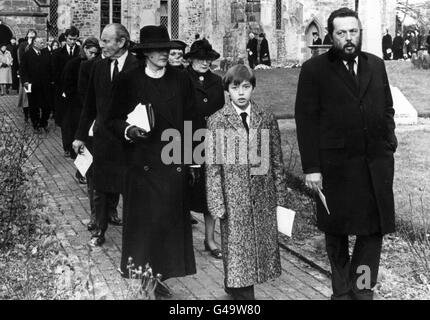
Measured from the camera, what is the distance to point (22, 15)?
27141 millimetres

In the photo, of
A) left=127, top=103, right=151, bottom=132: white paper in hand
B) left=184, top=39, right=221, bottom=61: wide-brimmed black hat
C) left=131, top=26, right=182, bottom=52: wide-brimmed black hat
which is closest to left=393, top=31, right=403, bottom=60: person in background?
left=184, top=39, right=221, bottom=61: wide-brimmed black hat

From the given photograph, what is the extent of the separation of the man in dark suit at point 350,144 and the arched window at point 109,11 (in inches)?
1201

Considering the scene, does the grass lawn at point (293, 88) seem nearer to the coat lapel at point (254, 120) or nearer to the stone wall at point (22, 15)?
the stone wall at point (22, 15)

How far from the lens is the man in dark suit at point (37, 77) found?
15766mm

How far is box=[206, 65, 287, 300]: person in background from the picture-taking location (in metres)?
5.55

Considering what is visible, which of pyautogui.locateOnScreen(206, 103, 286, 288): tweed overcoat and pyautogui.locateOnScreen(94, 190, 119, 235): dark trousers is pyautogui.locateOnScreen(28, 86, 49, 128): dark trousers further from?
pyautogui.locateOnScreen(206, 103, 286, 288): tweed overcoat

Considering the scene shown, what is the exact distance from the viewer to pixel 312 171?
5.51m

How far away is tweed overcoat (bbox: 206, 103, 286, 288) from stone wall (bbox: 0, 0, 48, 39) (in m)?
22.8

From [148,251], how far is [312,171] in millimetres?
1389

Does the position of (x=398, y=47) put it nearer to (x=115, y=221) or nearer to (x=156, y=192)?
(x=115, y=221)

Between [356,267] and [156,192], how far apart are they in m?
1.63

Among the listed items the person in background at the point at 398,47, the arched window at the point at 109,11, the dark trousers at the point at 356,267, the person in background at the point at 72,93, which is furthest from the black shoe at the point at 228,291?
the person in background at the point at 398,47
